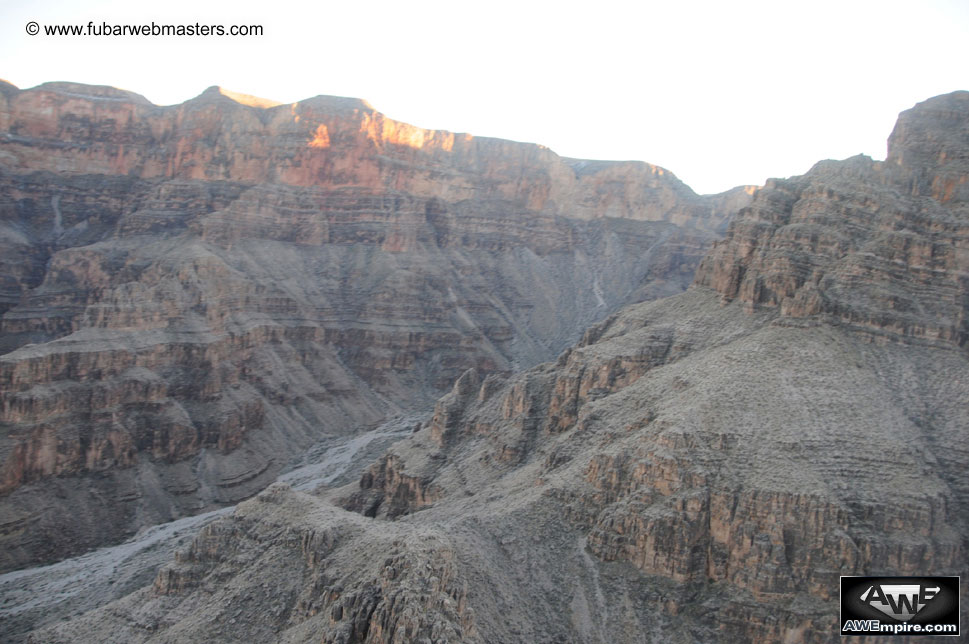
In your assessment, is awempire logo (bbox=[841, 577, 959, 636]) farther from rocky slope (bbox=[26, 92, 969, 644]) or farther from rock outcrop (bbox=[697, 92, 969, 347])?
rock outcrop (bbox=[697, 92, 969, 347])

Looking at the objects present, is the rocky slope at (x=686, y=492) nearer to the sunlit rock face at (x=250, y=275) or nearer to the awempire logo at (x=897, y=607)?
the awempire logo at (x=897, y=607)

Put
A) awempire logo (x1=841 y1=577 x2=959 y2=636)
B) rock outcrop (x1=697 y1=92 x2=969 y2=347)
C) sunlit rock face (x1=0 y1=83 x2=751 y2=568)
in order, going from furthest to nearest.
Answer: sunlit rock face (x1=0 y1=83 x2=751 y2=568) → rock outcrop (x1=697 y1=92 x2=969 y2=347) → awempire logo (x1=841 y1=577 x2=959 y2=636)

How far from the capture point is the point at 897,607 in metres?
39.3

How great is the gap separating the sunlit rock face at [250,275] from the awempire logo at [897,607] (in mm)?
53652

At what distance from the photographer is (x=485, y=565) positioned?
40500mm

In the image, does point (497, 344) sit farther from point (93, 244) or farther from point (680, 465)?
point (680, 465)

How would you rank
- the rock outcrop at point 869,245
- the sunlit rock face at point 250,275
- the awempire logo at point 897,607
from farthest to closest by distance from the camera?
the sunlit rock face at point 250,275 < the rock outcrop at point 869,245 < the awempire logo at point 897,607

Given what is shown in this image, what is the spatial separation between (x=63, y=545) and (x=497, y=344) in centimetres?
6681

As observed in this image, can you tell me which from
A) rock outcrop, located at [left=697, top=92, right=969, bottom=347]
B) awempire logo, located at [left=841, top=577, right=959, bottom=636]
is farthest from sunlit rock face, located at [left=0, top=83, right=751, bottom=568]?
awempire logo, located at [left=841, top=577, right=959, bottom=636]

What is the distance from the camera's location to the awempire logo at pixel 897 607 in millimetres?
39094

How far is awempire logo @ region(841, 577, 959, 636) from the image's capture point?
39094 millimetres

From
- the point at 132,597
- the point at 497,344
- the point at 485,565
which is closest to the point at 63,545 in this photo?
the point at 132,597

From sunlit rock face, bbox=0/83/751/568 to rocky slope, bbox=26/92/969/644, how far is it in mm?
26947

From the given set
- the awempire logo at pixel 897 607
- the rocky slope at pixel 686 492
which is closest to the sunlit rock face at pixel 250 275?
the rocky slope at pixel 686 492
